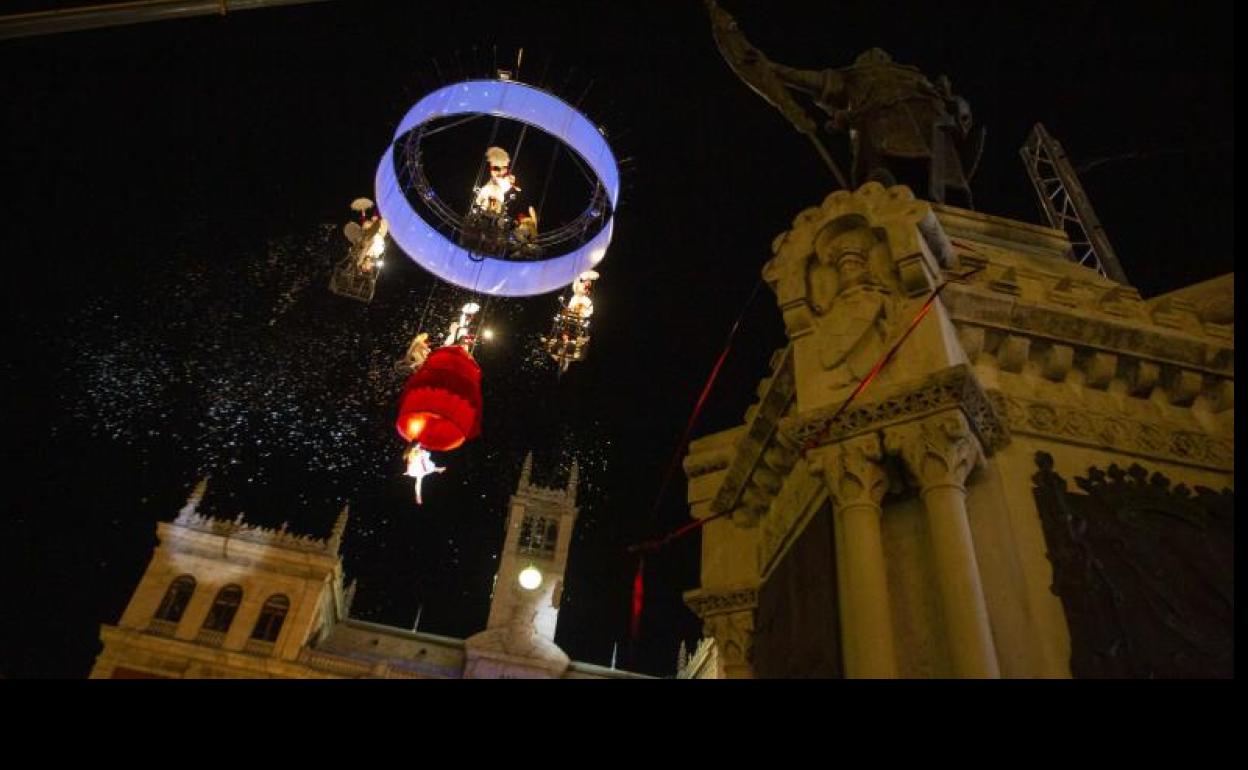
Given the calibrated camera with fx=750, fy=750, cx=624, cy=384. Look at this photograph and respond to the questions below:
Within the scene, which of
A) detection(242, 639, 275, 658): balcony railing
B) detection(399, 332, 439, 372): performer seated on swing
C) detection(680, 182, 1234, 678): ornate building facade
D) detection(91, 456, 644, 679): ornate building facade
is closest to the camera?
detection(680, 182, 1234, 678): ornate building facade

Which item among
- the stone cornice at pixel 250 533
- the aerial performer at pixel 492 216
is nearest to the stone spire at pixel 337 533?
the stone cornice at pixel 250 533

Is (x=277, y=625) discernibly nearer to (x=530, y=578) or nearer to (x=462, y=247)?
(x=530, y=578)

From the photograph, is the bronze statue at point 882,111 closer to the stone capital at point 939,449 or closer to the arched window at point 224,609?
the stone capital at point 939,449

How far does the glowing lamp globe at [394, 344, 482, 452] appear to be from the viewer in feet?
38.2

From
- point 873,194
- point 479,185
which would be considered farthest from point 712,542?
point 479,185

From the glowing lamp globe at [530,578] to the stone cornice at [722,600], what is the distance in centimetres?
5019

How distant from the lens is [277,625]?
44.3 metres

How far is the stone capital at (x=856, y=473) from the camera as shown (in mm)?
5712

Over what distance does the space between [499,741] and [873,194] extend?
6782 mm

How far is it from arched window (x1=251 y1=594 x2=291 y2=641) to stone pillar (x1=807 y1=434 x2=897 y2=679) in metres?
45.7

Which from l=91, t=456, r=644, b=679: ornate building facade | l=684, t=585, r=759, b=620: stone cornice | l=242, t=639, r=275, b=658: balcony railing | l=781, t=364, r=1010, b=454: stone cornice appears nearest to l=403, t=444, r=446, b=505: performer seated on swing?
l=684, t=585, r=759, b=620: stone cornice

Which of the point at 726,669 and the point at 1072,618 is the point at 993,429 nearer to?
the point at 1072,618

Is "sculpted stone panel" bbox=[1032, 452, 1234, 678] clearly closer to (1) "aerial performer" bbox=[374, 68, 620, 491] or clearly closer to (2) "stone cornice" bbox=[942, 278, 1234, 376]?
(2) "stone cornice" bbox=[942, 278, 1234, 376]

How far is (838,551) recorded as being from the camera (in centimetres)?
575
